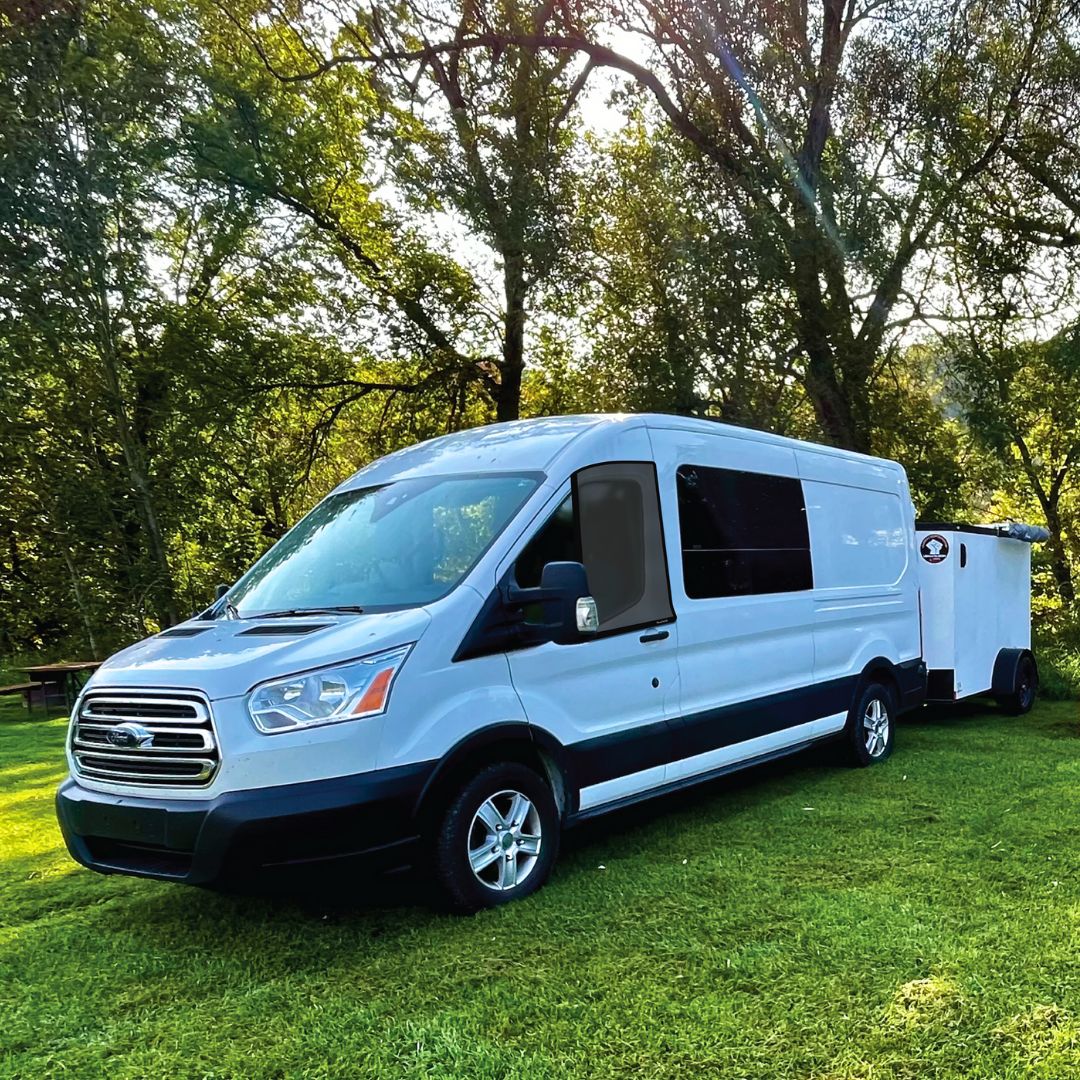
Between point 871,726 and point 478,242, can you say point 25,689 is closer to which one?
point 478,242

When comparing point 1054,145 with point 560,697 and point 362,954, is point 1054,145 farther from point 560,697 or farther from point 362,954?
point 362,954

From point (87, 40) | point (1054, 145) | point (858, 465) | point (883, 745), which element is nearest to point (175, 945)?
point (883, 745)

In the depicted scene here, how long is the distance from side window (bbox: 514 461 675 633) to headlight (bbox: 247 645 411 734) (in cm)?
104

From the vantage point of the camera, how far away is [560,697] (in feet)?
15.1

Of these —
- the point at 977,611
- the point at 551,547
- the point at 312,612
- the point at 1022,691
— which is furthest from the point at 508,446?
the point at 1022,691

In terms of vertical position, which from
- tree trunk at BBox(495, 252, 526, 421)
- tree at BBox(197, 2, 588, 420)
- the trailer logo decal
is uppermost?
tree at BBox(197, 2, 588, 420)

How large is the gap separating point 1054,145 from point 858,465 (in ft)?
30.7

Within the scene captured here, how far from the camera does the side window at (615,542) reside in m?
4.79

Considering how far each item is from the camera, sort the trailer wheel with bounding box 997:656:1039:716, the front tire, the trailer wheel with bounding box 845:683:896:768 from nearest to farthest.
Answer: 1. the front tire
2. the trailer wheel with bounding box 845:683:896:768
3. the trailer wheel with bounding box 997:656:1039:716

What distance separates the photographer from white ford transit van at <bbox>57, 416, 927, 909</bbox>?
379 centimetres

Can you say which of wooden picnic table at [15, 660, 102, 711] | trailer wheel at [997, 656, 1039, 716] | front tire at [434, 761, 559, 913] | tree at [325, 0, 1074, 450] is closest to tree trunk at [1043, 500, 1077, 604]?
tree at [325, 0, 1074, 450]

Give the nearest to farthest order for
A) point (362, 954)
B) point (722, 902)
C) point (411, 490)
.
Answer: point (362, 954)
point (722, 902)
point (411, 490)

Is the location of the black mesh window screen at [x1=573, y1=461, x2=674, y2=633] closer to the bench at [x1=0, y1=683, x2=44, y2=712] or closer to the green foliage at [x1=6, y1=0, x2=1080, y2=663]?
the green foliage at [x1=6, y1=0, x2=1080, y2=663]

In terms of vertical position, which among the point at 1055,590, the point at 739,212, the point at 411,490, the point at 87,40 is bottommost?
the point at 1055,590
